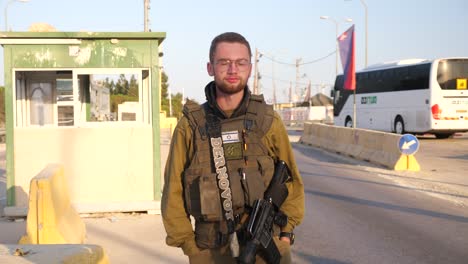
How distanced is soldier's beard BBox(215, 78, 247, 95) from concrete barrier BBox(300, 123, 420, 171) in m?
12.8

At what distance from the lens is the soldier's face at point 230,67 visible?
2.93m

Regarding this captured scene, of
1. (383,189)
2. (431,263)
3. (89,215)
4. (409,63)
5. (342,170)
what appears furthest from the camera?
(409,63)

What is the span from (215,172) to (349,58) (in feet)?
63.5

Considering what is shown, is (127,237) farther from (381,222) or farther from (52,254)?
(52,254)

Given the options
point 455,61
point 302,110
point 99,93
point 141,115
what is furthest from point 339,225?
point 302,110

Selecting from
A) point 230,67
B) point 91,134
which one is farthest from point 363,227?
point 230,67

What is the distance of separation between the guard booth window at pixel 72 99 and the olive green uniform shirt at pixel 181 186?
616 centimetres

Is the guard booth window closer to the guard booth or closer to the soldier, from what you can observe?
the guard booth

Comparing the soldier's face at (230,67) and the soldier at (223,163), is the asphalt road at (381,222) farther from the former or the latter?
the soldier's face at (230,67)

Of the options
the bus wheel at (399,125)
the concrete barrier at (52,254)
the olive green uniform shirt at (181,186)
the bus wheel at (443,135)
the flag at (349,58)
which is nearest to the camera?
the olive green uniform shirt at (181,186)

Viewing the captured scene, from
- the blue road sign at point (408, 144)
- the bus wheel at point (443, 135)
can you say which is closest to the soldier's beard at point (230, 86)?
the blue road sign at point (408, 144)

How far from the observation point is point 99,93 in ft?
33.5

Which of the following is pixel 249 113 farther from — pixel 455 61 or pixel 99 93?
pixel 455 61

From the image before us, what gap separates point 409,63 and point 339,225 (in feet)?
73.5
